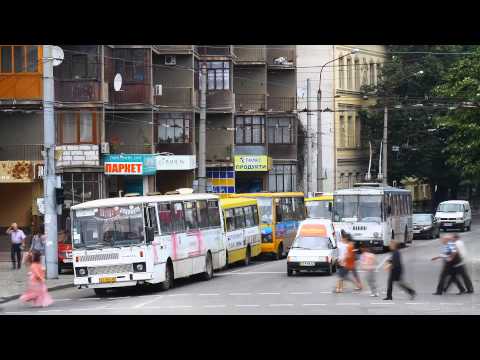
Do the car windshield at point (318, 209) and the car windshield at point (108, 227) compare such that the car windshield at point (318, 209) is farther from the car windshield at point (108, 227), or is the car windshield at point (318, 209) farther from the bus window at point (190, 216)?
the car windshield at point (108, 227)

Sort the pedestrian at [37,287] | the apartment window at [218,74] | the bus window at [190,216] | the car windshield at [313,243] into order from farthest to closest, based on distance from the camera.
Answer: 1. the apartment window at [218,74]
2. the car windshield at [313,243]
3. the bus window at [190,216]
4. the pedestrian at [37,287]

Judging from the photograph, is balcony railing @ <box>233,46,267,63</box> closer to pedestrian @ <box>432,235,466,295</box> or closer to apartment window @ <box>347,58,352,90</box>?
apartment window @ <box>347,58,352,90</box>

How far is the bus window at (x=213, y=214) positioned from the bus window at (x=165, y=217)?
445 cm

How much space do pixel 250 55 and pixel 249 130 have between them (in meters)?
4.96

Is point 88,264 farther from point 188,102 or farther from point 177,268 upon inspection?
point 188,102

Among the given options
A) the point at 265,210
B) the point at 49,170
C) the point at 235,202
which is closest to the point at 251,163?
the point at 265,210

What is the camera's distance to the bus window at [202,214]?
33.8 m

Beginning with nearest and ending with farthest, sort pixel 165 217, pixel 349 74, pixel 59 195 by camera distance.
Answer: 1. pixel 165 217
2. pixel 59 195
3. pixel 349 74

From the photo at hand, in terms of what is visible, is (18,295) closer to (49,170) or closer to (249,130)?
(49,170)

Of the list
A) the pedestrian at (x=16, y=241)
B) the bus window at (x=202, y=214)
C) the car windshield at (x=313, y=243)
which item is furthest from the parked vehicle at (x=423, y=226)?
the pedestrian at (x=16, y=241)

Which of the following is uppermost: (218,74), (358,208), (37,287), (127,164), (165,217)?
(218,74)

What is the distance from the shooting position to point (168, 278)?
2986 cm

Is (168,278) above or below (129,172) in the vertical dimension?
below
